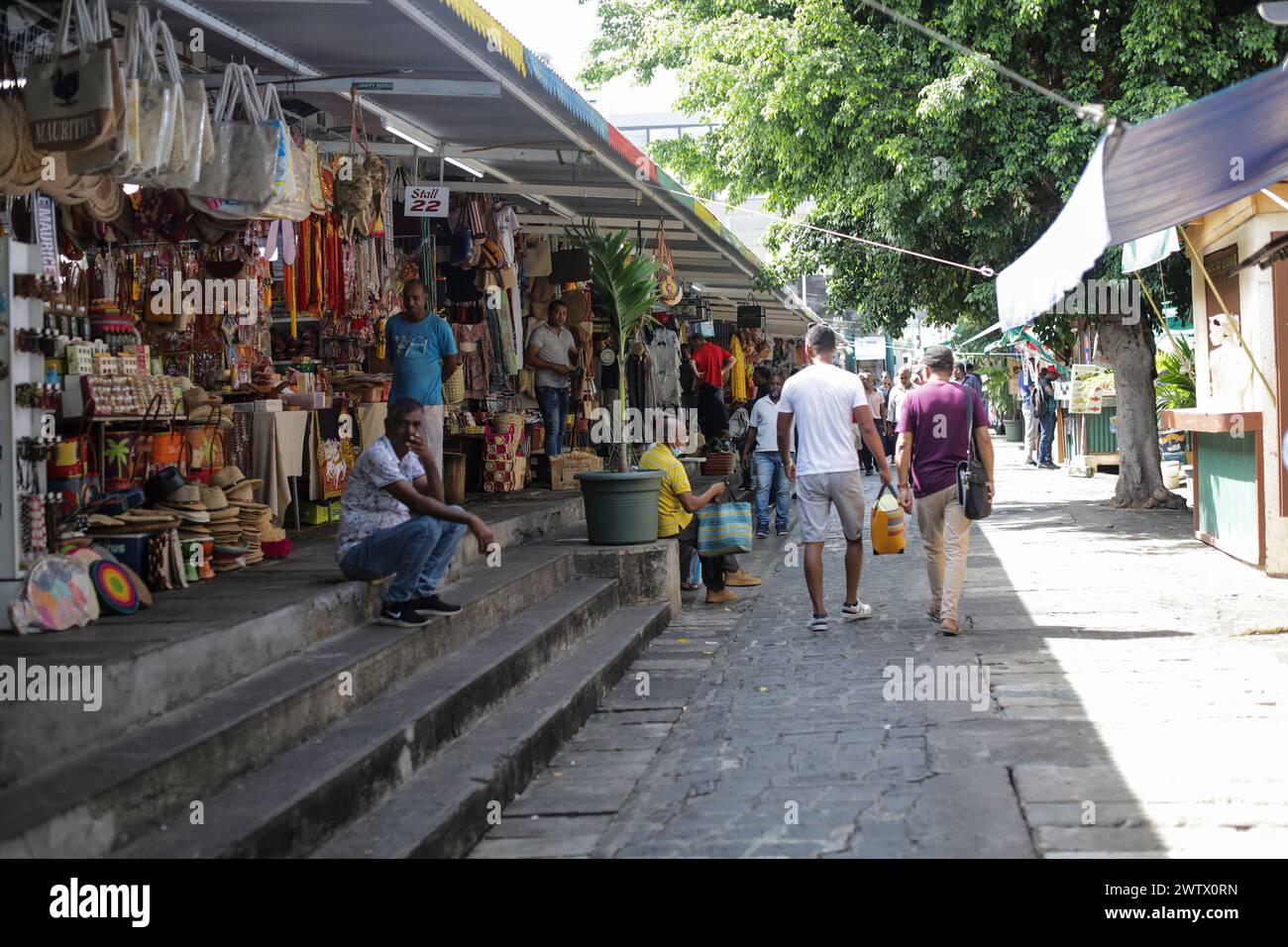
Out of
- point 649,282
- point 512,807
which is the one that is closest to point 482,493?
point 649,282

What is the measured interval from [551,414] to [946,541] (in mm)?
5520

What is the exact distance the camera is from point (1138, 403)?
52.8 feet

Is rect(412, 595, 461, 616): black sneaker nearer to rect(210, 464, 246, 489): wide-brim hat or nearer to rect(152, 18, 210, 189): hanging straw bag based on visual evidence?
rect(210, 464, 246, 489): wide-brim hat

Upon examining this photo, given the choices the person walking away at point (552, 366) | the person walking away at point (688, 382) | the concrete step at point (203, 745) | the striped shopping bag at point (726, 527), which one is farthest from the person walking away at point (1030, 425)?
the concrete step at point (203, 745)

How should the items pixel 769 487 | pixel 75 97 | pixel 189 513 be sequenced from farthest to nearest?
pixel 769 487 < pixel 189 513 < pixel 75 97

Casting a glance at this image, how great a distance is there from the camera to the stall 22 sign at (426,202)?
9617 millimetres

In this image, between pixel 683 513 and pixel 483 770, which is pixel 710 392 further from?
pixel 483 770

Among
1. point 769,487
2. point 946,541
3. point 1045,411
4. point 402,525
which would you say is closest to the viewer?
point 402,525

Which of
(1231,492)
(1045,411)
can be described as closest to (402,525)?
(1231,492)

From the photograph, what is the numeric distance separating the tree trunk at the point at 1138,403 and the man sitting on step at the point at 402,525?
1156cm

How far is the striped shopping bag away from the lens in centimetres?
1017

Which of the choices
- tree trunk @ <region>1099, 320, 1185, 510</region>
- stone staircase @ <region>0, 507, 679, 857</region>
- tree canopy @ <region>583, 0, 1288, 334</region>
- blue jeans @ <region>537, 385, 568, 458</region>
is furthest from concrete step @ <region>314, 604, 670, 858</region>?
tree trunk @ <region>1099, 320, 1185, 510</region>

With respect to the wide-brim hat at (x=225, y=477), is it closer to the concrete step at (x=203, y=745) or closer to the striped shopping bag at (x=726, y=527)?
the concrete step at (x=203, y=745)
